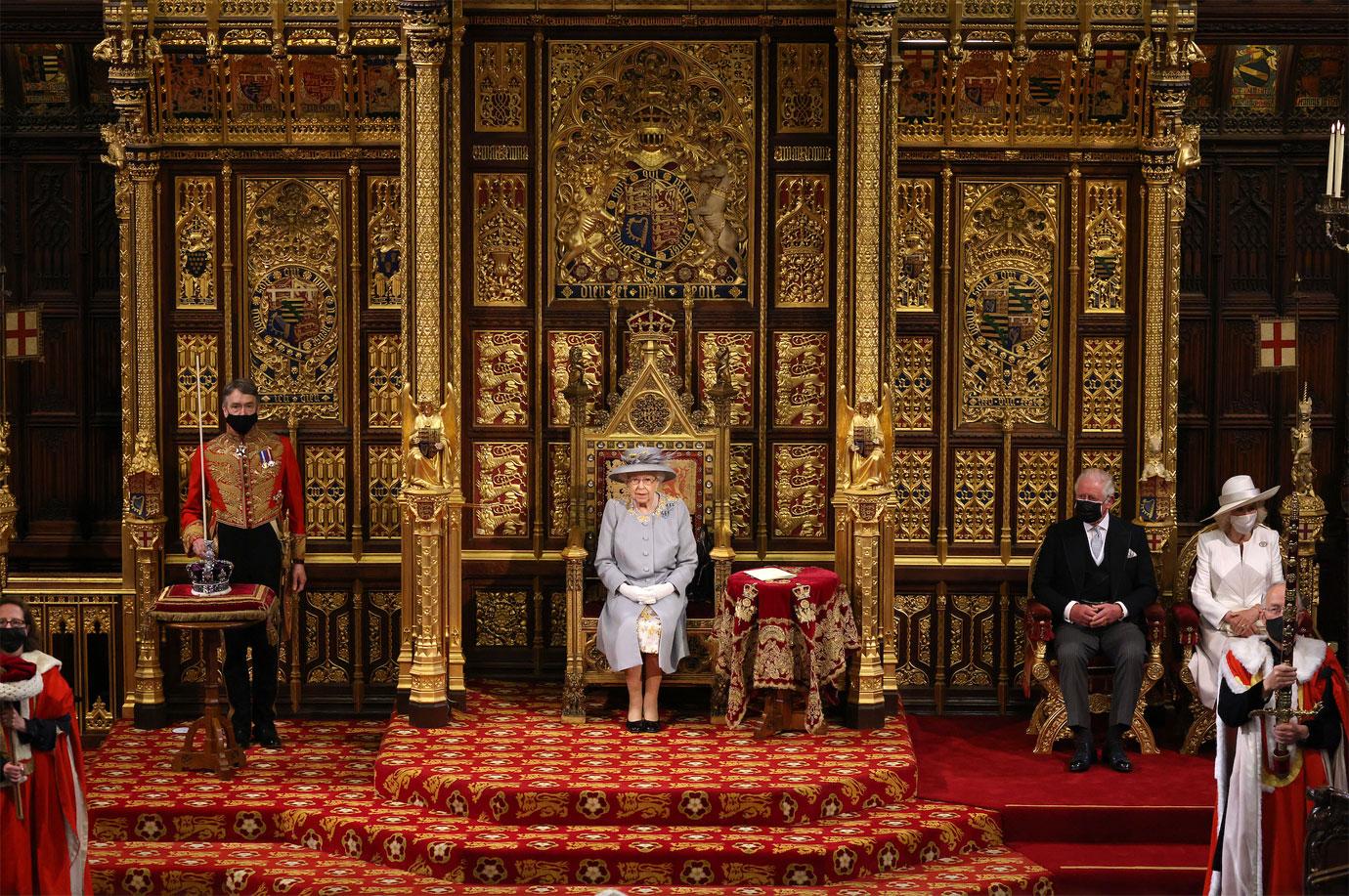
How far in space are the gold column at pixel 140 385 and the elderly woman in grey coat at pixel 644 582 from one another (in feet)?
8.77

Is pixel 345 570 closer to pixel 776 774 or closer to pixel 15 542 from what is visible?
pixel 15 542

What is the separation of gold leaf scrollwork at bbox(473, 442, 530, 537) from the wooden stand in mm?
1875

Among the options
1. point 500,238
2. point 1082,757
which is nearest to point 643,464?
point 500,238

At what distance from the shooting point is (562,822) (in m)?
10.2

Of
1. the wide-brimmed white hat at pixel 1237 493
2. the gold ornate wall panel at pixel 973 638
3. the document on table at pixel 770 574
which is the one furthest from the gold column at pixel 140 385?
the wide-brimmed white hat at pixel 1237 493

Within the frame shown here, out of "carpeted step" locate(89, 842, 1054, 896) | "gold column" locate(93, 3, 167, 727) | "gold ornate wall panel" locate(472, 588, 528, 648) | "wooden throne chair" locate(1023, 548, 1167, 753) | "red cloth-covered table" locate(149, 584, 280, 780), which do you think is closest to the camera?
"carpeted step" locate(89, 842, 1054, 896)

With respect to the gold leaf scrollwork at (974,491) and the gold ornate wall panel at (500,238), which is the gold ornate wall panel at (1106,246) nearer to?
the gold leaf scrollwork at (974,491)

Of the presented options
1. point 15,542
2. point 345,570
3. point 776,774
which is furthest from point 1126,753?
point 15,542

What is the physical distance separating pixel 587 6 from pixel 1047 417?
3600 mm

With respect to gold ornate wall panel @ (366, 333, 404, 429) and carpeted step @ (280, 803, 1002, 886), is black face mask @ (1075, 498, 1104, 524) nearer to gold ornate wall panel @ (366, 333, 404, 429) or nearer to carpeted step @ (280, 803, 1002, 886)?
carpeted step @ (280, 803, 1002, 886)

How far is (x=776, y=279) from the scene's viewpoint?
12.3 meters

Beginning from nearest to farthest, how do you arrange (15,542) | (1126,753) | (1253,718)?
(1253,718) → (1126,753) → (15,542)

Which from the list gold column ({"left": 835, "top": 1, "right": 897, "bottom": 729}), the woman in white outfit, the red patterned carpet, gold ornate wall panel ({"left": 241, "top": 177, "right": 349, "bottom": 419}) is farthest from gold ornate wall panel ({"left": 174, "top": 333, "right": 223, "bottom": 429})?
the woman in white outfit

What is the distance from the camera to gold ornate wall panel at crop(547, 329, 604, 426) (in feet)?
40.5
